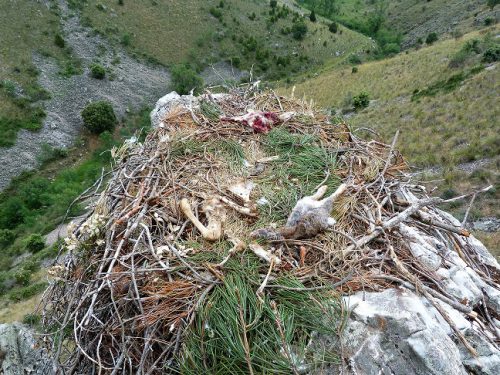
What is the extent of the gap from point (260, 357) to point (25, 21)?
4697cm

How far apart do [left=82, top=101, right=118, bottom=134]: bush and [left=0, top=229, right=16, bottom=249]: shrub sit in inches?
479

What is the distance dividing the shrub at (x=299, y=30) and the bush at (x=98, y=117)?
31401 millimetres

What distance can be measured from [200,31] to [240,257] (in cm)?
5100

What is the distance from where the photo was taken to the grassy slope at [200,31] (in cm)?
4494

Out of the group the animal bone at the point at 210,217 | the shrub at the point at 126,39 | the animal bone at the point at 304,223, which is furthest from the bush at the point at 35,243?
the shrub at the point at 126,39

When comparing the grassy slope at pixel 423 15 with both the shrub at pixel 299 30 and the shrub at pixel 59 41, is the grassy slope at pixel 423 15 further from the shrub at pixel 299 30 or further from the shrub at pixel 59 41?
the shrub at pixel 59 41

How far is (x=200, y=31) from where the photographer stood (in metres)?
49.2

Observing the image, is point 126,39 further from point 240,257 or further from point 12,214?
point 240,257

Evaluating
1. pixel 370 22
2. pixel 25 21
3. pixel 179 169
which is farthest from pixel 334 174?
pixel 370 22

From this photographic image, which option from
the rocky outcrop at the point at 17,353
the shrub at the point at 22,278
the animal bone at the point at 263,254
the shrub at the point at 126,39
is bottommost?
the shrub at the point at 22,278

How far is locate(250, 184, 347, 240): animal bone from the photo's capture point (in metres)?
3.74

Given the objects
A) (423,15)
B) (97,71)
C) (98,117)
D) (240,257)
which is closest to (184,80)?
(97,71)

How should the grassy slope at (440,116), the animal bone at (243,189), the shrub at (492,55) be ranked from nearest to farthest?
the animal bone at (243,189), the grassy slope at (440,116), the shrub at (492,55)

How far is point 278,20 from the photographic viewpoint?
55.9 meters
